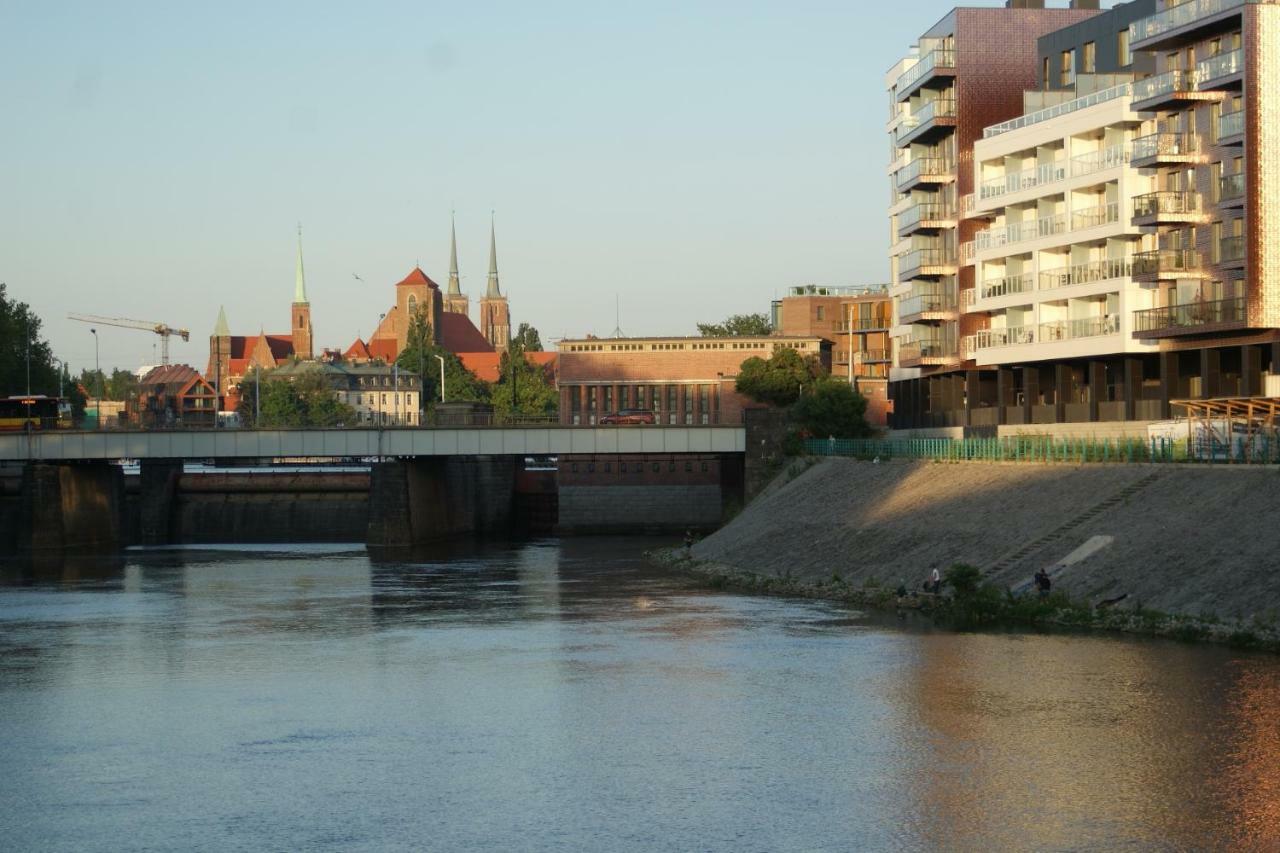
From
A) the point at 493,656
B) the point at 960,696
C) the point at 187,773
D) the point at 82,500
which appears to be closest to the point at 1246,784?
the point at 960,696

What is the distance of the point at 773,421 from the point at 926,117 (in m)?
24.7

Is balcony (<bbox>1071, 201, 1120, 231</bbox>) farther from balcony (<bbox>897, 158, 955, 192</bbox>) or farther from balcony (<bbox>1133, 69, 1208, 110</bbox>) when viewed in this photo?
balcony (<bbox>897, 158, 955, 192</bbox>)

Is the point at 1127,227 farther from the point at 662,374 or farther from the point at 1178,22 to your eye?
the point at 662,374

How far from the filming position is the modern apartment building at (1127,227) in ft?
257

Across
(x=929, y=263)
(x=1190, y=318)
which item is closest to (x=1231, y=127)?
(x=1190, y=318)

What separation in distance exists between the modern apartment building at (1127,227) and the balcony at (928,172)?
337cm

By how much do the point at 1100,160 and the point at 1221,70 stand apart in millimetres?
12064

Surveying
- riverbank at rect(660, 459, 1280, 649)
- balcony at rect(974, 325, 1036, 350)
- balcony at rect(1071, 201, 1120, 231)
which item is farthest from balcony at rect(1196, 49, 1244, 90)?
riverbank at rect(660, 459, 1280, 649)

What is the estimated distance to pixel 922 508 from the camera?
80.2 meters

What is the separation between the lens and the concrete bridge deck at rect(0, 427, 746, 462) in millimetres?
119250

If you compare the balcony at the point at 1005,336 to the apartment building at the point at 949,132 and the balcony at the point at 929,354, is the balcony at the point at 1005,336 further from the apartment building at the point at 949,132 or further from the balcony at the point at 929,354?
the balcony at the point at 929,354

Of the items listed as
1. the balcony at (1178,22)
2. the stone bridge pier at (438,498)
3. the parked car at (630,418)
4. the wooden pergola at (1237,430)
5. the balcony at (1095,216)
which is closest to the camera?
the wooden pergola at (1237,430)

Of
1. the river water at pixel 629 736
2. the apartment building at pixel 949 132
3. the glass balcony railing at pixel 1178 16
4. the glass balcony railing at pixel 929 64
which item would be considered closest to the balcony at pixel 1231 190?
the glass balcony railing at pixel 1178 16

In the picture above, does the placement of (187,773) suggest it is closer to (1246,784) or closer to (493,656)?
(493,656)
